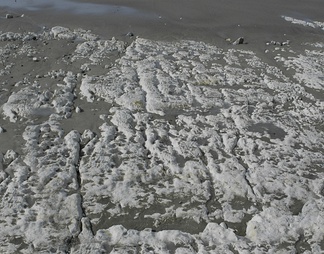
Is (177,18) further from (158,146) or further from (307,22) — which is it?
(158,146)

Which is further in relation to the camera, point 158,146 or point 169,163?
point 158,146

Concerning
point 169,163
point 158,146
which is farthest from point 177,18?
point 169,163

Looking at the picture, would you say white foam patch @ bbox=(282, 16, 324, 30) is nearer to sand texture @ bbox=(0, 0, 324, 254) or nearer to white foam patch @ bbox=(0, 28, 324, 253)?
sand texture @ bbox=(0, 0, 324, 254)

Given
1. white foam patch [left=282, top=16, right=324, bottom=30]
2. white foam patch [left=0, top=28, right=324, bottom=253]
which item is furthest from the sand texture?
white foam patch [left=282, top=16, right=324, bottom=30]

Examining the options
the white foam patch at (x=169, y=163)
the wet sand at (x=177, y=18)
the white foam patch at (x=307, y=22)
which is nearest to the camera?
the white foam patch at (x=169, y=163)

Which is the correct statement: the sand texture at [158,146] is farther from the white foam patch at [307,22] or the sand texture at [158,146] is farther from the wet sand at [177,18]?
the white foam patch at [307,22]

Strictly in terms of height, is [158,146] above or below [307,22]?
below

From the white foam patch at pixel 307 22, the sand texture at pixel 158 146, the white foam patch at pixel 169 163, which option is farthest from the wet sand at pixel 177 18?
the white foam patch at pixel 169 163

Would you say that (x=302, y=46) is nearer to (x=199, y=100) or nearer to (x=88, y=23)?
(x=199, y=100)

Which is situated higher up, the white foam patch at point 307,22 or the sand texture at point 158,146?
the white foam patch at point 307,22

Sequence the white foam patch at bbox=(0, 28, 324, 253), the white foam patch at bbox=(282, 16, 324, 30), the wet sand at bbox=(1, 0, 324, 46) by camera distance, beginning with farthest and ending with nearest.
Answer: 1. the white foam patch at bbox=(282, 16, 324, 30)
2. the wet sand at bbox=(1, 0, 324, 46)
3. the white foam patch at bbox=(0, 28, 324, 253)
